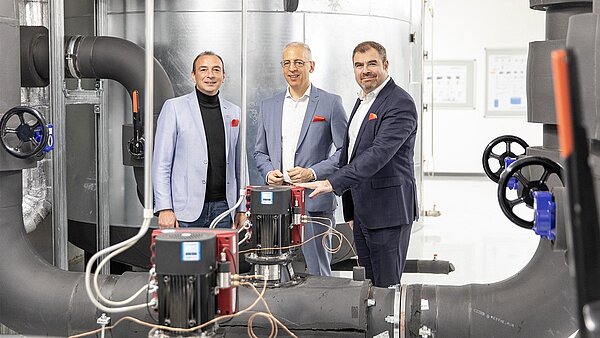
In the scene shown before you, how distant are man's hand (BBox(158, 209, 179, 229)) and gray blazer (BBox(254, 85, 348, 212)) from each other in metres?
0.53

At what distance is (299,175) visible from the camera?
3.53 metres

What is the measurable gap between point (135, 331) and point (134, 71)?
1718 millimetres

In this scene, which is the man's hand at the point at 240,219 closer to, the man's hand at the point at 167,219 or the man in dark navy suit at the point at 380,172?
the man's hand at the point at 167,219

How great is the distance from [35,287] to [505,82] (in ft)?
28.0

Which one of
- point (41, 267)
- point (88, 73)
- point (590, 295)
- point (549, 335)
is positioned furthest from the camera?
point (88, 73)

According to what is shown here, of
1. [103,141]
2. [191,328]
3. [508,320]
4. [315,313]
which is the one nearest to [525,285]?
[508,320]

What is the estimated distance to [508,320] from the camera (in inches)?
105

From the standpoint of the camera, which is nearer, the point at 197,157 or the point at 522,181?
the point at 522,181

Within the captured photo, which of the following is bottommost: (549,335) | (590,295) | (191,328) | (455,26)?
(549,335)

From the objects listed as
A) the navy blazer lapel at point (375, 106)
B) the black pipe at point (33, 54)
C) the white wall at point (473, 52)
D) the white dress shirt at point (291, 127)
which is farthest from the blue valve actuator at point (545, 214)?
the white wall at point (473, 52)

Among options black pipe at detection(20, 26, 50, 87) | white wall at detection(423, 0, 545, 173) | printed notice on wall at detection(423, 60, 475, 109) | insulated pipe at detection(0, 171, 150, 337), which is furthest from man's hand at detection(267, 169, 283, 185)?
printed notice on wall at detection(423, 60, 475, 109)

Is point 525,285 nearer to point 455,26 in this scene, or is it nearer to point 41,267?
point 41,267

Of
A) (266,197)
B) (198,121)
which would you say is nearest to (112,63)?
(198,121)

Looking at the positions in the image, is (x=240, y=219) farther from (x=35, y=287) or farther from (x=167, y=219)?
(x=35, y=287)
